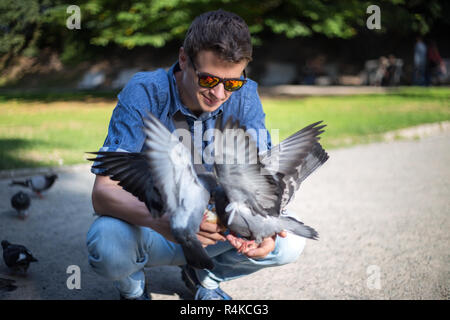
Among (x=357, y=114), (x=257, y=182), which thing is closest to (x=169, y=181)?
(x=257, y=182)

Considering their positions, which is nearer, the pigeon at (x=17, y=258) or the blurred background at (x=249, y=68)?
the pigeon at (x=17, y=258)

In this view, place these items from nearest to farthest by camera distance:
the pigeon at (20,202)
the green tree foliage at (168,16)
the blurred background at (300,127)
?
the blurred background at (300,127) < the pigeon at (20,202) < the green tree foliage at (168,16)

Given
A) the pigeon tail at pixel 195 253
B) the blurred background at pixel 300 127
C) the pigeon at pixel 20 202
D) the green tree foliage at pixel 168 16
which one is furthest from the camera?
the green tree foliage at pixel 168 16

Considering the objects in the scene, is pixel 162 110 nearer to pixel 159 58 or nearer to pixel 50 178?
pixel 50 178

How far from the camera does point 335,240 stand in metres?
3.97

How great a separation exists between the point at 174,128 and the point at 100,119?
8.94m

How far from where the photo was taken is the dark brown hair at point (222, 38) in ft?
7.22

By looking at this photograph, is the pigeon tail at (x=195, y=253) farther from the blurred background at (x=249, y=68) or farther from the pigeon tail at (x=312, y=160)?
the blurred background at (x=249, y=68)

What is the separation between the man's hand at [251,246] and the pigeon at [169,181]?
18 cm

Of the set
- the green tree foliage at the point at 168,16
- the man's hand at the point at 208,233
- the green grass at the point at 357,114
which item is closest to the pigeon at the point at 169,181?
the man's hand at the point at 208,233

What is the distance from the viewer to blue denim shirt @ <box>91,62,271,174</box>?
7.66 ft

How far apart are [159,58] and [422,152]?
17.8 metres

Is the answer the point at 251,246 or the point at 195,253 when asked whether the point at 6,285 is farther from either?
the point at 251,246

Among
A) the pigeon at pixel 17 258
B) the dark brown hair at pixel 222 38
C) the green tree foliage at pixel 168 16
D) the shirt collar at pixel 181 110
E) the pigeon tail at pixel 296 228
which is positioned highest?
the green tree foliage at pixel 168 16
